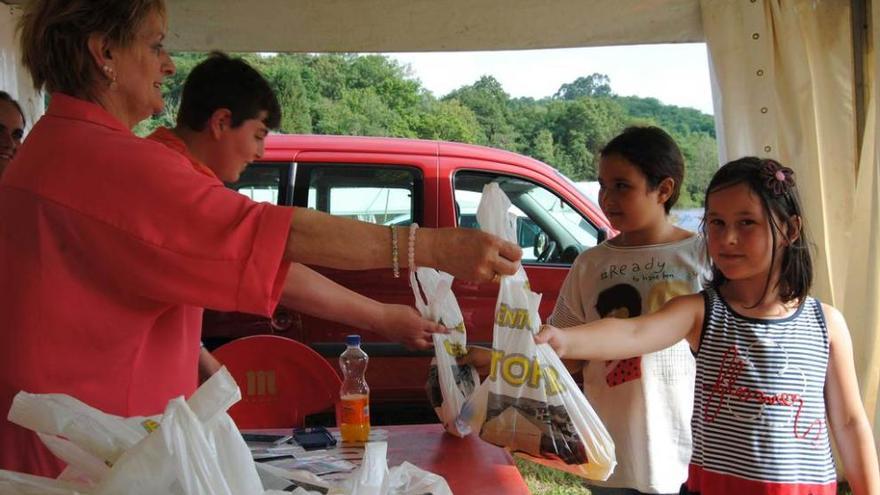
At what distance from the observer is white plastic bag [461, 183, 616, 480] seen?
5.44 feet

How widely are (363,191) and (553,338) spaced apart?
3420mm

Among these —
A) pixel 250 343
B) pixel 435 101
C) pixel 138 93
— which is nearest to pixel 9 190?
pixel 138 93

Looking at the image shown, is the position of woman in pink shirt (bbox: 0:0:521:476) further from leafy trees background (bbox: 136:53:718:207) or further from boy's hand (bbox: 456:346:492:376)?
leafy trees background (bbox: 136:53:718:207)

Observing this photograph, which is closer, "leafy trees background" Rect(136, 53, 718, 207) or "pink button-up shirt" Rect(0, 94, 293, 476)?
"pink button-up shirt" Rect(0, 94, 293, 476)

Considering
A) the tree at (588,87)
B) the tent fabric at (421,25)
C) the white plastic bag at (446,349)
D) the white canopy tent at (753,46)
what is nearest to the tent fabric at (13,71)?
the white canopy tent at (753,46)

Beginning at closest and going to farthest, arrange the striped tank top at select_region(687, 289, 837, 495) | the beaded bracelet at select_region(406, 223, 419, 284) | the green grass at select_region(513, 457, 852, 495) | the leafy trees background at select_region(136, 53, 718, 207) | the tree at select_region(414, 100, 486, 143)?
the beaded bracelet at select_region(406, 223, 419, 284) → the striped tank top at select_region(687, 289, 837, 495) → the green grass at select_region(513, 457, 852, 495) → the leafy trees background at select_region(136, 53, 718, 207) → the tree at select_region(414, 100, 486, 143)

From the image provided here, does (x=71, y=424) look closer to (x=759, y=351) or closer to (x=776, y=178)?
(x=759, y=351)

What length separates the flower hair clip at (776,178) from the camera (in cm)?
192

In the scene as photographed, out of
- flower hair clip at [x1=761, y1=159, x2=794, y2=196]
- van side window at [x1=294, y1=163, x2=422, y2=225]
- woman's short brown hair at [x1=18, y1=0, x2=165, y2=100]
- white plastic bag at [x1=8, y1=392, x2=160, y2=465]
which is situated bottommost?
white plastic bag at [x1=8, y1=392, x2=160, y2=465]

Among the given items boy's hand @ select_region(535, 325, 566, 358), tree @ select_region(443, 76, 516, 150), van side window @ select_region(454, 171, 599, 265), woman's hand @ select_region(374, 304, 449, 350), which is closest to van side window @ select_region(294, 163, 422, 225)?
van side window @ select_region(454, 171, 599, 265)

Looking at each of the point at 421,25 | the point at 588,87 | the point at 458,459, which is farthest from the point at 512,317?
the point at 588,87

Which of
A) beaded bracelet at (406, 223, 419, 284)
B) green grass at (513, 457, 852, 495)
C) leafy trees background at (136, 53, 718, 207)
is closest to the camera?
beaded bracelet at (406, 223, 419, 284)

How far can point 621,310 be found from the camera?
229 cm

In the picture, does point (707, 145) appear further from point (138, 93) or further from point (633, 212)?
point (138, 93)
